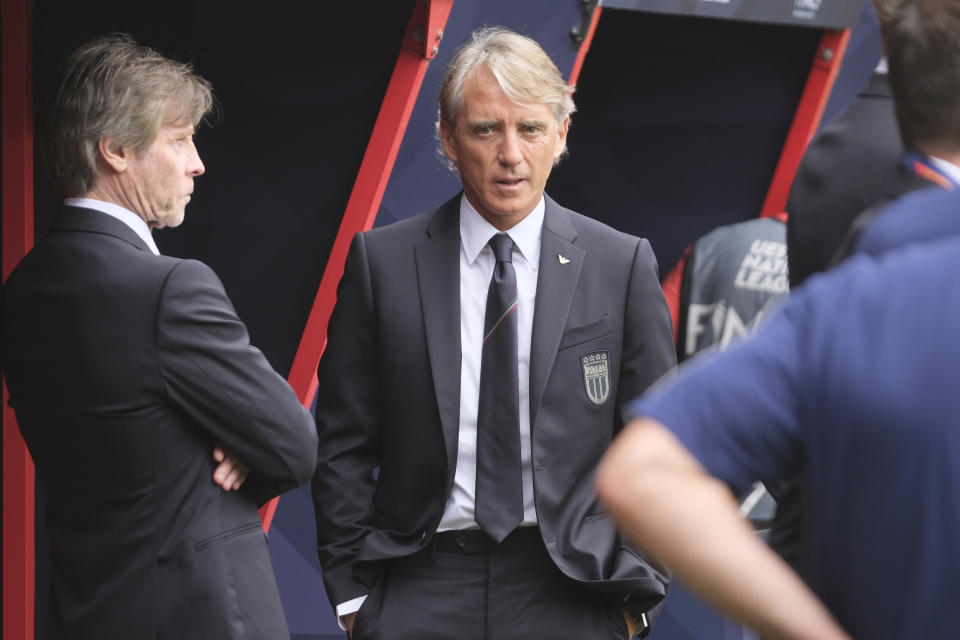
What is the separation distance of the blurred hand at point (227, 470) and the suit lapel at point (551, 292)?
1.82ft

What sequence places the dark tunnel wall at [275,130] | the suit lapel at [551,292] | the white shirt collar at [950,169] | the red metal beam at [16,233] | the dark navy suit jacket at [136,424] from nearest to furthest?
the white shirt collar at [950,169], the dark navy suit jacket at [136,424], the suit lapel at [551,292], the red metal beam at [16,233], the dark tunnel wall at [275,130]

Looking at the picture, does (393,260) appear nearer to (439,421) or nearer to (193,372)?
(439,421)

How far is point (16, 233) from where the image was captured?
3027 millimetres

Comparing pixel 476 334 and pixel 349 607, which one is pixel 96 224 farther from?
pixel 349 607

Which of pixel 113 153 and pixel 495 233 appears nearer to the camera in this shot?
pixel 113 153

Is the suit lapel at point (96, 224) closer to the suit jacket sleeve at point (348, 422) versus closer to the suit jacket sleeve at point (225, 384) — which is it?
the suit jacket sleeve at point (225, 384)

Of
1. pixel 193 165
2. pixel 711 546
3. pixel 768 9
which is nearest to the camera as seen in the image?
pixel 711 546

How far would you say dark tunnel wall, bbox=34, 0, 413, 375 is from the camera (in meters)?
3.26

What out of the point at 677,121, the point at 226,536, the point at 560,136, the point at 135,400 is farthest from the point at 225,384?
the point at 677,121

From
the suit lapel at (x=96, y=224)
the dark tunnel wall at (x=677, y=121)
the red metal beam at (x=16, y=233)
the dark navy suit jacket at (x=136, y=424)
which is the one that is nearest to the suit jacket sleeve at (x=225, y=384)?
the dark navy suit jacket at (x=136, y=424)

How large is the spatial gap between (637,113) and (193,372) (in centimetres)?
278

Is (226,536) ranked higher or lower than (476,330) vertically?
lower

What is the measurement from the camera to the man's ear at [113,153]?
2.28 meters

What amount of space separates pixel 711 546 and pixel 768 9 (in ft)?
11.0
